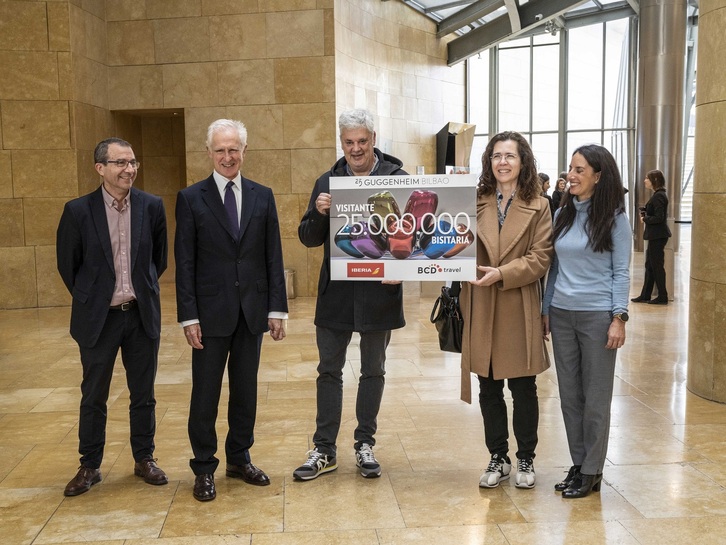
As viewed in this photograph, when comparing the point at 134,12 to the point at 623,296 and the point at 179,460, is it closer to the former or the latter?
the point at 179,460

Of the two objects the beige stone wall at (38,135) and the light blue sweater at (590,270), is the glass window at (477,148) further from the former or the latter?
the light blue sweater at (590,270)

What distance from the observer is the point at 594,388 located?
3.84m

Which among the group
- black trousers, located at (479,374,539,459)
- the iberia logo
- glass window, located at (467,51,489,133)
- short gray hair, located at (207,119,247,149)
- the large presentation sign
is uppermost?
glass window, located at (467,51,489,133)

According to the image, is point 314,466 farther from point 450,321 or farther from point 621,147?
point 621,147

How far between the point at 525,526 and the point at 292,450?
1.63 m

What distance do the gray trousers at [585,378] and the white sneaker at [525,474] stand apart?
0.23 meters

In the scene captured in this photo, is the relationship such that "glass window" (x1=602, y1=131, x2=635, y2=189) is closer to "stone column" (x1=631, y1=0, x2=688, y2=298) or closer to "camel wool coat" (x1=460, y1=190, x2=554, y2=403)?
"stone column" (x1=631, y1=0, x2=688, y2=298)

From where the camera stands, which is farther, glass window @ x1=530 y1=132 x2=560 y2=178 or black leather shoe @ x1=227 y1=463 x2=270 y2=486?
glass window @ x1=530 y1=132 x2=560 y2=178

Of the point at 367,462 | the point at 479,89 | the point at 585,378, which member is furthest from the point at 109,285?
the point at 479,89

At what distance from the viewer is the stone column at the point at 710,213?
5.51 meters

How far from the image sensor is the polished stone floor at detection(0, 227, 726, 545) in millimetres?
3527

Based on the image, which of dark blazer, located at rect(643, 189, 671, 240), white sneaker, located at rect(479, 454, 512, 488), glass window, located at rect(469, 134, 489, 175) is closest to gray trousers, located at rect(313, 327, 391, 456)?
white sneaker, located at rect(479, 454, 512, 488)

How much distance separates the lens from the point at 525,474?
4.00 meters

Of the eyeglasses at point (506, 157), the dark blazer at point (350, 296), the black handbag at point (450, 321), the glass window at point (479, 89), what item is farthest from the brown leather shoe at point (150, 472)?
the glass window at point (479, 89)
